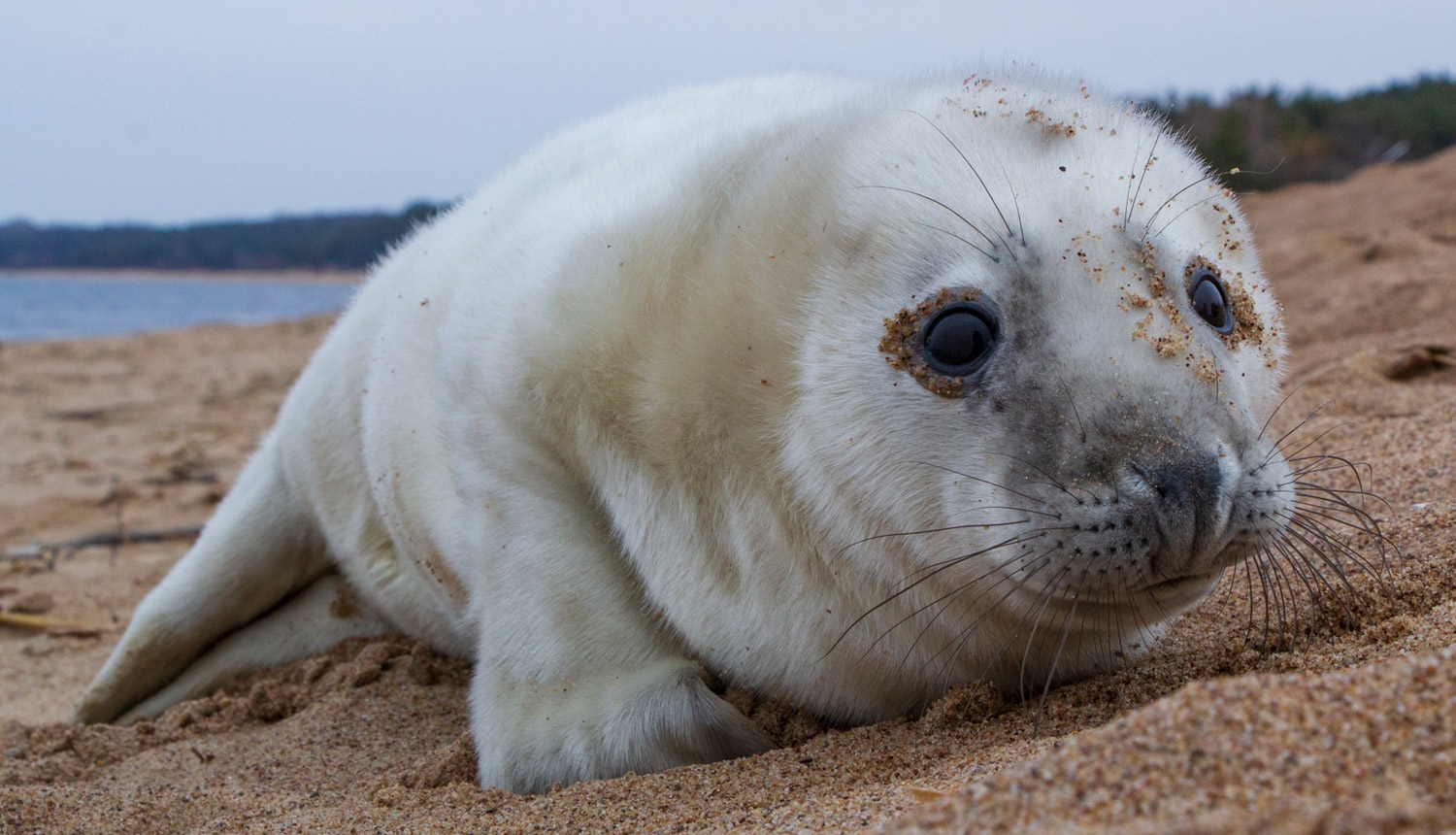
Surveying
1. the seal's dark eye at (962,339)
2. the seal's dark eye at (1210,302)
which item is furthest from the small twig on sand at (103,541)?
the seal's dark eye at (1210,302)

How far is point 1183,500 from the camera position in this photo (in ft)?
5.19

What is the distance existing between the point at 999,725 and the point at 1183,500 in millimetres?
550

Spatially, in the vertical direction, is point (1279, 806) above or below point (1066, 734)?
above

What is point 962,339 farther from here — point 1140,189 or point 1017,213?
point 1140,189

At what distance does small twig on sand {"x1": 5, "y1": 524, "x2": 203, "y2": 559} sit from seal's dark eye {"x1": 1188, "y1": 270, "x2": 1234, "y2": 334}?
15.8ft

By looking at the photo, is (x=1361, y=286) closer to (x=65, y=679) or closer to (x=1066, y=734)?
(x=1066, y=734)

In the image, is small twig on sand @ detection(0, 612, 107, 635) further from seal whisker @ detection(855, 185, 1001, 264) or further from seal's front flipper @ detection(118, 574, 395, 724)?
seal whisker @ detection(855, 185, 1001, 264)

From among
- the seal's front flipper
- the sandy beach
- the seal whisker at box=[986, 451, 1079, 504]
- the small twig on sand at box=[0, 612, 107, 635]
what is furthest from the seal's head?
the small twig on sand at box=[0, 612, 107, 635]

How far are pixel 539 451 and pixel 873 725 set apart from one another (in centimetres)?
80

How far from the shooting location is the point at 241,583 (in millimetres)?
3559

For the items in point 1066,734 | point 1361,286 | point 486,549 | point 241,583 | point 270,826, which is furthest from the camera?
point 1361,286

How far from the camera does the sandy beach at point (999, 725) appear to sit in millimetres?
1122

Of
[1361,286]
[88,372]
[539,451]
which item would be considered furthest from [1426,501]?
[88,372]

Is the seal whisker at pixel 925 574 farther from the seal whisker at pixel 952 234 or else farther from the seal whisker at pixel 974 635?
the seal whisker at pixel 952 234
